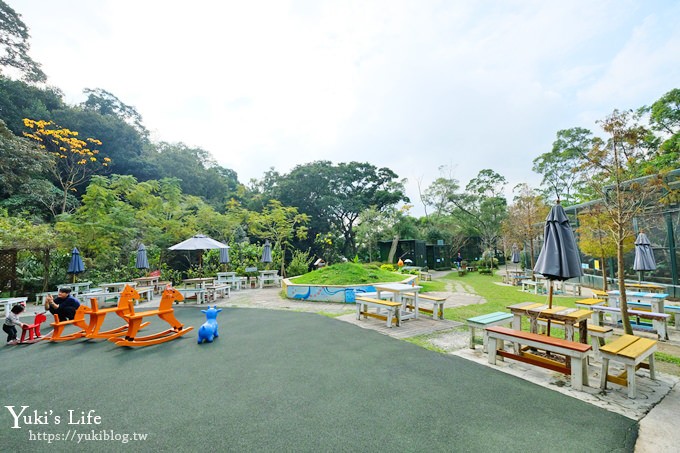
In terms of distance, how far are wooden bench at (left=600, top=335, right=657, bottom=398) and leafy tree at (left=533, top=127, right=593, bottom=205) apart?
25236 mm

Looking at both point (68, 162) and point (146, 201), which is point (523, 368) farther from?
point (68, 162)

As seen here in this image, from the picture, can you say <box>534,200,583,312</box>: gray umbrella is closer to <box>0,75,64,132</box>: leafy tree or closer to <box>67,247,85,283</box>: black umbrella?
<box>67,247,85,283</box>: black umbrella

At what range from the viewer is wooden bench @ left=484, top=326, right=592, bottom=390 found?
3.09 metres

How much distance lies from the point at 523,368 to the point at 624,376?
0.97 meters

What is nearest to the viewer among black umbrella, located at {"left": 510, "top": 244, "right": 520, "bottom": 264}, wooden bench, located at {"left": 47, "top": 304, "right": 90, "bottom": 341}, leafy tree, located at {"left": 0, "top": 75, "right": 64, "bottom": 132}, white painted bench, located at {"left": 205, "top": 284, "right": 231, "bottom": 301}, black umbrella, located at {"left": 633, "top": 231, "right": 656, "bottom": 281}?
wooden bench, located at {"left": 47, "top": 304, "right": 90, "bottom": 341}

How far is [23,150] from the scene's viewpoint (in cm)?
1367

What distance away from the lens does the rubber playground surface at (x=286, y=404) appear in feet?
7.46

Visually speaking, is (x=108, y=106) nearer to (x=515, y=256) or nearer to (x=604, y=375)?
(x=604, y=375)

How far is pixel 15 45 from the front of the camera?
18.5 meters

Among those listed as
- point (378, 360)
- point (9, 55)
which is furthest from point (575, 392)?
point (9, 55)

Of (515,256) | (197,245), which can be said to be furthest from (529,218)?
(197,245)

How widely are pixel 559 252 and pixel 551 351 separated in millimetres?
1348

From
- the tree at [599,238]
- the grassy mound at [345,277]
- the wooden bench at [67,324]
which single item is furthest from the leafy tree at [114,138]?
the tree at [599,238]

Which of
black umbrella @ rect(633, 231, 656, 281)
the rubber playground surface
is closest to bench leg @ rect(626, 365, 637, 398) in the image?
the rubber playground surface
